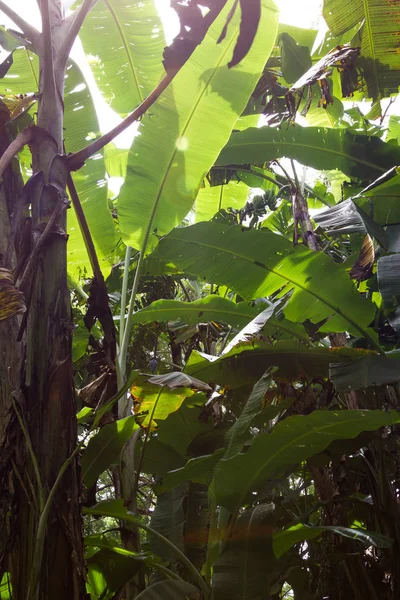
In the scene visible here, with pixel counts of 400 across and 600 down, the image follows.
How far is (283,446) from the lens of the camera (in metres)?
1.47

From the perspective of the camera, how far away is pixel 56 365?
1.14 metres

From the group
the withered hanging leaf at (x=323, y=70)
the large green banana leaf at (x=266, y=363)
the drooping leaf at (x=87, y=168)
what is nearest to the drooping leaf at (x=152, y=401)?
the large green banana leaf at (x=266, y=363)

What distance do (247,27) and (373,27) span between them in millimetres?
1495

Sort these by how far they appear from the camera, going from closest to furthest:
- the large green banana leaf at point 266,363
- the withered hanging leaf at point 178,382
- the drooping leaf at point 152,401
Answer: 1. the withered hanging leaf at point 178,382
2. the drooping leaf at point 152,401
3. the large green banana leaf at point 266,363

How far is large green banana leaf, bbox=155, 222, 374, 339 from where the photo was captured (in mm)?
1858

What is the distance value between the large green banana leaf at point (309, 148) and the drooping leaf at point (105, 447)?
4.57ft

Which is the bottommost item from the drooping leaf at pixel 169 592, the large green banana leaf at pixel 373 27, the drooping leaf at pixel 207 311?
the drooping leaf at pixel 169 592

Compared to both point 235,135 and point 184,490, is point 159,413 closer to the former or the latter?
point 184,490

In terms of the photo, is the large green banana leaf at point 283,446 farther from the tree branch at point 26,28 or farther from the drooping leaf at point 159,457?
the tree branch at point 26,28

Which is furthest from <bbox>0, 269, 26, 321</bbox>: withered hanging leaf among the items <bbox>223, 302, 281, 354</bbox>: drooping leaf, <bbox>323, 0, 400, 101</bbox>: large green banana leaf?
<bbox>323, 0, 400, 101</bbox>: large green banana leaf

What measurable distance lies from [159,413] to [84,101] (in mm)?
1416

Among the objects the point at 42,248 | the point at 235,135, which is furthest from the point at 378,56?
the point at 42,248

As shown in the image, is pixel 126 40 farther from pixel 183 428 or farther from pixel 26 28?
pixel 183 428

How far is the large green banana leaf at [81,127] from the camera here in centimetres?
215
